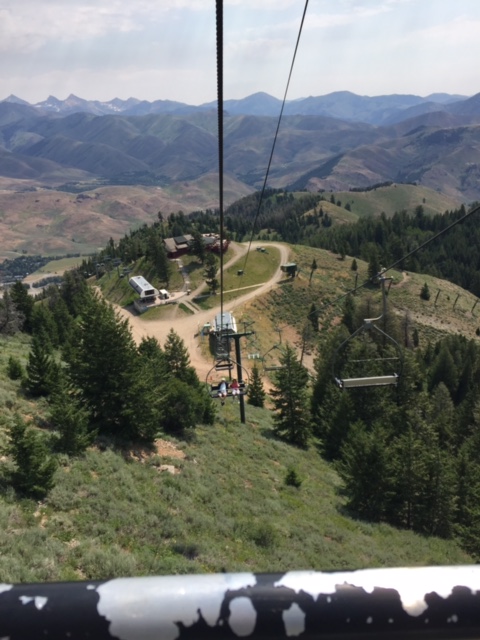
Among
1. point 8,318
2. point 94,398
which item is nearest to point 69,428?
point 94,398

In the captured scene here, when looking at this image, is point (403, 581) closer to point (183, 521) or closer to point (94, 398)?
point (183, 521)

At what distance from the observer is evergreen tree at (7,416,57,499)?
19.8 m

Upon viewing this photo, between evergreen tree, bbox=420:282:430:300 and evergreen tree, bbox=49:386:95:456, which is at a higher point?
evergreen tree, bbox=49:386:95:456

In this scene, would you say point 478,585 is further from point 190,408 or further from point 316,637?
point 190,408

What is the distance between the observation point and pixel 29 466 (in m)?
19.9

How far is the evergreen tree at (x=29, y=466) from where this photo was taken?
19.8 metres

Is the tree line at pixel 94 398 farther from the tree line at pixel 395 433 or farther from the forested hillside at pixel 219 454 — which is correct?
the tree line at pixel 395 433

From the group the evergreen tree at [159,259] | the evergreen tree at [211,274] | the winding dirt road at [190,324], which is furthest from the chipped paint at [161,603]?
the evergreen tree at [159,259]

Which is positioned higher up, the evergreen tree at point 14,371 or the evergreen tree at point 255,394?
the evergreen tree at point 14,371

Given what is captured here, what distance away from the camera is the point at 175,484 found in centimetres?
2741

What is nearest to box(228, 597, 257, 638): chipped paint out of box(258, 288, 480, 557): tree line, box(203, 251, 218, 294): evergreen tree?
box(258, 288, 480, 557): tree line

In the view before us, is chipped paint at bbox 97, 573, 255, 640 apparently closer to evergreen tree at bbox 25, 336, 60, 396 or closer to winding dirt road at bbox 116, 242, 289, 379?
evergreen tree at bbox 25, 336, 60, 396

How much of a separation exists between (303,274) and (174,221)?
7596 cm

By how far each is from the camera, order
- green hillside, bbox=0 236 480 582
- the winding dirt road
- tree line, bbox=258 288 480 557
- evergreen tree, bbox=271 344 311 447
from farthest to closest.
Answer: the winding dirt road
evergreen tree, bbox=271 344 311 447
tree line, bbox=258 288 480 557
green hillside, bbox=0 236 480 582
